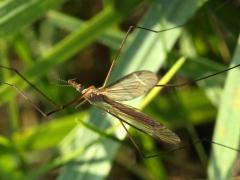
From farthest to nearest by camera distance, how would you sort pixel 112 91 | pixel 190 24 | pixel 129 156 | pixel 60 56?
pixel 129 156, pixel 190 24, pixel 60 56, pixel 112 91

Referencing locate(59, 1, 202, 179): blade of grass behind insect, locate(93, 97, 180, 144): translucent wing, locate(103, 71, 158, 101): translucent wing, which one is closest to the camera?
locate(93, 97, 180, 144): translucent wing

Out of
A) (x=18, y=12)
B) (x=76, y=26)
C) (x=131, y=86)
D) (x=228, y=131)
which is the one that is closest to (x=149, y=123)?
(x=131, y=86)

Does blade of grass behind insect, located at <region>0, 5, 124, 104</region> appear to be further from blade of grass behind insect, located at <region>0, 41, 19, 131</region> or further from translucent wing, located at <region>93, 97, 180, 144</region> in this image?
translucent wing, located at <region>93, 97, 180, 144</region>

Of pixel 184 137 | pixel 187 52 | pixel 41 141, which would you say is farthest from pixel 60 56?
pixel 184 137

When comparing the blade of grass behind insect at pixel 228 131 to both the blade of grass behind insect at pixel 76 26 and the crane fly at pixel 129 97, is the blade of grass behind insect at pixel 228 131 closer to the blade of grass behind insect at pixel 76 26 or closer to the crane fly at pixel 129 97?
the crane fly at pixel 129 97

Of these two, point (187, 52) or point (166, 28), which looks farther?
point (187, 52)

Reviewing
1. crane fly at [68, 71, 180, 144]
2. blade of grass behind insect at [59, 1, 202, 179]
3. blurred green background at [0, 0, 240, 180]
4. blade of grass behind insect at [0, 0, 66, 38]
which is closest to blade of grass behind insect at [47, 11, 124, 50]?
blurred green background at [0, 0, 240, 180]

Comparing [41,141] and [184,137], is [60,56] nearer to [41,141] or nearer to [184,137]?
[41,141]

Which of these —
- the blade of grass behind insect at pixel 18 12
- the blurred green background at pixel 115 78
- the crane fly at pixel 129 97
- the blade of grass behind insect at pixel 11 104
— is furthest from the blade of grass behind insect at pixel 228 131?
the blade of grass behind insect at pixel 11 104
